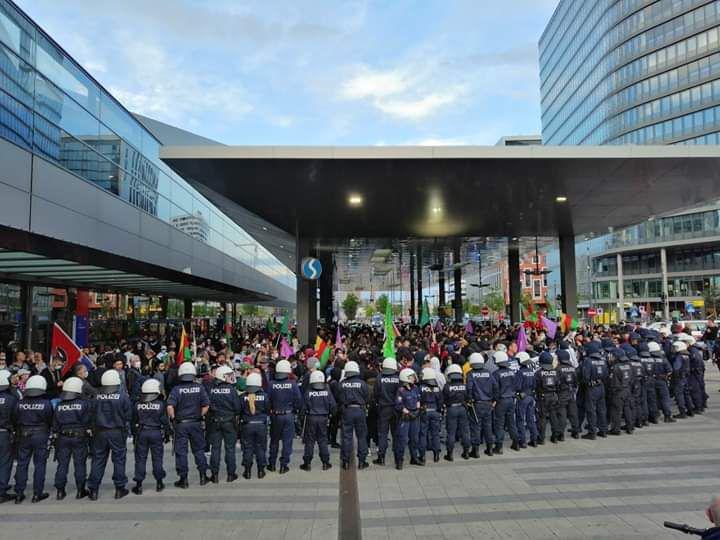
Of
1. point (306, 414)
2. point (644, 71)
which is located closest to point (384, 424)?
point (306, 414)

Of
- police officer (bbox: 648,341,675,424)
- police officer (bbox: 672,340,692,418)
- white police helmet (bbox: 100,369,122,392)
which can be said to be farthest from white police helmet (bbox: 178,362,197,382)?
police officer (bbox: 672,340,692,418)

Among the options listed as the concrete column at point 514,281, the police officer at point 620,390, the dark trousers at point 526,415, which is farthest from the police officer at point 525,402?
the concrete column at point 514,281

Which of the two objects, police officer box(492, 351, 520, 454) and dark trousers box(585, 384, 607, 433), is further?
dark trousers box(585, 384, 607, 433)

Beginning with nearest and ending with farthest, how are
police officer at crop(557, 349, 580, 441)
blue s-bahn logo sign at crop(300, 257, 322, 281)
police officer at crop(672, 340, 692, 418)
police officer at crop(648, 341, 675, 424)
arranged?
police officer at crop(557, 349, 580, 441)
police officer at crop(648, 341, 675, 424)
police officer at crop(672, 340, 692, 418)
blue s-bahn logo sign at crop(300, 257, 322, 281)

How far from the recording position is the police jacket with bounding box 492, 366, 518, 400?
9102mm

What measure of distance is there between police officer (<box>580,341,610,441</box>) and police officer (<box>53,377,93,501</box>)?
8700mm

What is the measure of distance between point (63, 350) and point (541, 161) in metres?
11.0

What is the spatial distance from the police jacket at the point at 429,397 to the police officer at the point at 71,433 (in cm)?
501

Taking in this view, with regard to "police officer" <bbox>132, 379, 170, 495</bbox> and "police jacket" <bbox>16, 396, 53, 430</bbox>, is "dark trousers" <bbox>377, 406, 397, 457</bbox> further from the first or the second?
"police jacket" <bbox>16, 396, 53, 430</bbox>

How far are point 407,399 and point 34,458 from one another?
540 cm

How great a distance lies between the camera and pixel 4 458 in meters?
7.14

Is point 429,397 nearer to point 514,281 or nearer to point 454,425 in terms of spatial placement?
point 454,425

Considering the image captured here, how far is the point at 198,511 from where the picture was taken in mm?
6613

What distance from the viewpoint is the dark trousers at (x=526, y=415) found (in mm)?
9477
